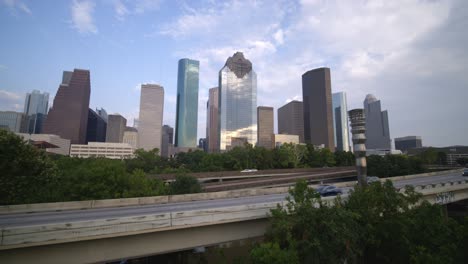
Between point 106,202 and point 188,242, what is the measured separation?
41.2 feet

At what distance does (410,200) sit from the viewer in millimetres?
15328

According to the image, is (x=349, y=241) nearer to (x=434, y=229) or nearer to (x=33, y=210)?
(x=434, y=229)

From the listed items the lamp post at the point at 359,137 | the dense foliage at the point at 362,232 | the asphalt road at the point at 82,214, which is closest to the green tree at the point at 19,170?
the asphalt road at the point at 82,214

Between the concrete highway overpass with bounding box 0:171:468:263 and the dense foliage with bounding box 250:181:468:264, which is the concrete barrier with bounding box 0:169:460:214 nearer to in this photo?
the concrete highway overpass with bounding box 0:171:468:263

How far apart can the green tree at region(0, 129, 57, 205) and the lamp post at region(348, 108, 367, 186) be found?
29443 mm

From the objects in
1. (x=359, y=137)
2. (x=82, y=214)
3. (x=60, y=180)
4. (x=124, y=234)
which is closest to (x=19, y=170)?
(x=60, y=180)

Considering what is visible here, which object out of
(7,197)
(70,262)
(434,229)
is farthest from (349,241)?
(7,197)

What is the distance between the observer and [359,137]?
22.8 m

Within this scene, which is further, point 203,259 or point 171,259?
point 171,259

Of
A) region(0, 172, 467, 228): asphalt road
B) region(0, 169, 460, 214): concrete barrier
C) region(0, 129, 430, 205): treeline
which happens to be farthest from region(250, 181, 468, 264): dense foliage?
region(0, 129, 430, 205): treeline

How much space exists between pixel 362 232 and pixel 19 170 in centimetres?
2819

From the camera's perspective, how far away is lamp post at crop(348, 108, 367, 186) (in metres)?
21.5

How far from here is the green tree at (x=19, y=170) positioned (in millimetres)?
21797

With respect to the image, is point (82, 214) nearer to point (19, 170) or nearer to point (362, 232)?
point (19, 170)
